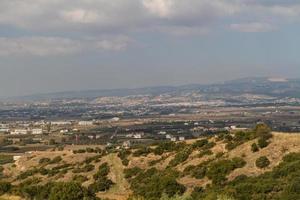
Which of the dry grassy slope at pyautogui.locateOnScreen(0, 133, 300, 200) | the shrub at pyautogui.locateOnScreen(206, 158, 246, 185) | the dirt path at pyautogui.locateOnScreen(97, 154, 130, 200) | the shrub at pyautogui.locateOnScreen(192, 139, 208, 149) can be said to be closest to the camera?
the shrub at pyautogui.locateOnScreen(206, 158, 246, 185)

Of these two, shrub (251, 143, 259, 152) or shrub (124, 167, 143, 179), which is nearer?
shrub (251, 143, 259, 152)

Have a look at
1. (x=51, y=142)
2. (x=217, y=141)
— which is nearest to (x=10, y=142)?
(x=51, y=142)

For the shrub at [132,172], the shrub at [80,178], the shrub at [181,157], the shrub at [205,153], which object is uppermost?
the shrub at [205,153]

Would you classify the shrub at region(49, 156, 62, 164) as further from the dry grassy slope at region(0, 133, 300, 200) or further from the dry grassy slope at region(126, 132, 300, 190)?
the dry grassy slope at region(126, 132, 300, 190)

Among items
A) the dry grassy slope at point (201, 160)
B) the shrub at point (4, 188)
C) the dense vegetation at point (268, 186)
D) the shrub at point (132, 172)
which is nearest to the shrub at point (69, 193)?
the dry grassy slope at point (201, 160)

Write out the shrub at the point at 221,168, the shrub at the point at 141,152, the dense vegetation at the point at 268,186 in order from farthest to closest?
the shrub at the point at 141,152, the shrub at the point at 221,168, the dense vegetation at the point at 268,186

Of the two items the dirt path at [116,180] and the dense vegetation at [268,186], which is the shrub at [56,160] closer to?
the dirt path at [116,180]

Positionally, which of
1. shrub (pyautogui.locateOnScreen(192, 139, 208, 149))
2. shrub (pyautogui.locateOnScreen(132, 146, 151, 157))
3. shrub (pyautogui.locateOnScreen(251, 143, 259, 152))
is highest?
shrub (pyautogui.locateOnScreen(251, 143, 259, 152))

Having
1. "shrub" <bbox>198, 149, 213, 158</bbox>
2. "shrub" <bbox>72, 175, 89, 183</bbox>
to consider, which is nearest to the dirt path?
"shrub" <bbox>72, 175, 89, 183</bbox>

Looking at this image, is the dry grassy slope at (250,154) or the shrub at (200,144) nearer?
the dry grassy slope at (250,154)
